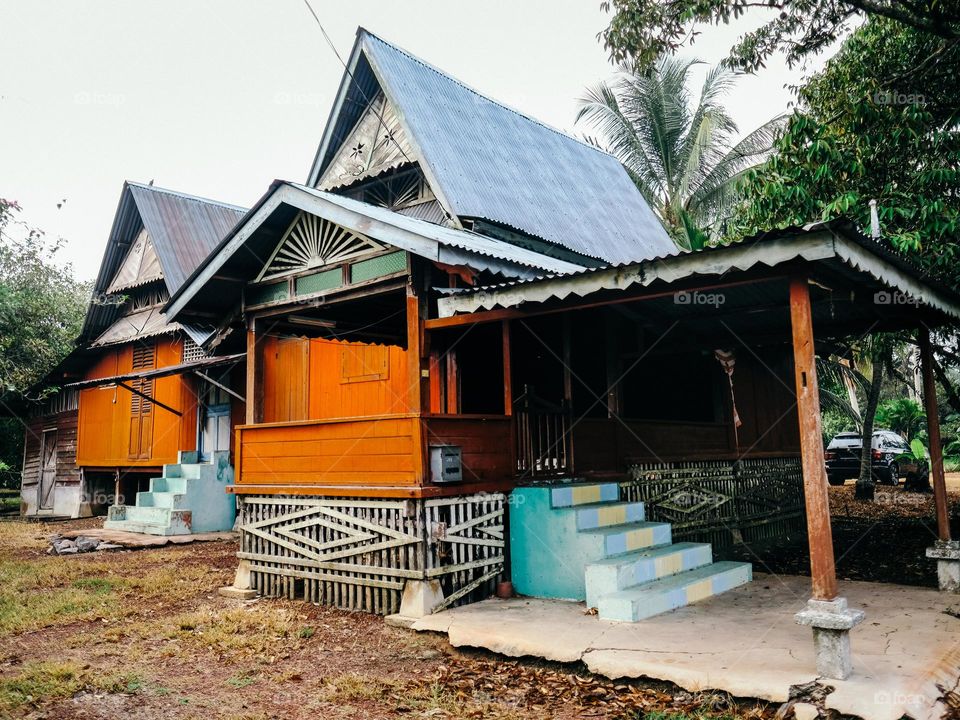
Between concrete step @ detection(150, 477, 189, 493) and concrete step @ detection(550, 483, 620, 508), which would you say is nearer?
concrete step @ detection(550, 483, 620, 508)

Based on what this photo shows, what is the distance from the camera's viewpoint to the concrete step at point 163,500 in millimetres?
14430

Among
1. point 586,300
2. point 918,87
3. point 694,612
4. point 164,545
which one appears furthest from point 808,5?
point 164,545

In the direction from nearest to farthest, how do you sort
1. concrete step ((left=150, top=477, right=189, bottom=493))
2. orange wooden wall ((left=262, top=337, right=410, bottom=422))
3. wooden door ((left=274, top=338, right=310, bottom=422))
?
1. orange wooden wall ((left=262, top=337, right=410, bottom=422))
2. wooden door ((left=274, top=338, right=310, bottom=422))
3. concrete step ((left=150, top=477, right=189, bottom=493))

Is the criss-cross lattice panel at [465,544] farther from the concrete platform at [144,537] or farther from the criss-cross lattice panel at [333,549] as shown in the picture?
the concrete platform at [144,537]

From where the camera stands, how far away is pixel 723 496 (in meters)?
10.9

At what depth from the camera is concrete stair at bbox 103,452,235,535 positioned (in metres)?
14.3

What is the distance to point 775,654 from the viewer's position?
17.6 feet

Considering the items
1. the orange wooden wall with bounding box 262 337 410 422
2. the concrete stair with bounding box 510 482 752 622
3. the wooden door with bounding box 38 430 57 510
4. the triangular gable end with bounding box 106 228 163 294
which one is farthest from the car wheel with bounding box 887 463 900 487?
the wooden door with bounding box 38 430 57 510

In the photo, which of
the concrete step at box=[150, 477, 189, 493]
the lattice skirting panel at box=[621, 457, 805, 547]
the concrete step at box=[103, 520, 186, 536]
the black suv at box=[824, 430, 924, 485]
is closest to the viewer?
the lattice skirting panel at box=[621, 457, 805, 547]

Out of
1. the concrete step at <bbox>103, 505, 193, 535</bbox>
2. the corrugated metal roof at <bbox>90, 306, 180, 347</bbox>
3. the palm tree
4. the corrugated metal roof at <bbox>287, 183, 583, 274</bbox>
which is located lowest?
the concrete step at <bbox>103, 505, 193, 535</bbox>

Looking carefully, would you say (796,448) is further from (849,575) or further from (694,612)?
(694,612)

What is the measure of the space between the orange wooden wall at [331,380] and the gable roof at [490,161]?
8.66 feet

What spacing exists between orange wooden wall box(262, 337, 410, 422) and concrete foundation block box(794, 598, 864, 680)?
22.4ft

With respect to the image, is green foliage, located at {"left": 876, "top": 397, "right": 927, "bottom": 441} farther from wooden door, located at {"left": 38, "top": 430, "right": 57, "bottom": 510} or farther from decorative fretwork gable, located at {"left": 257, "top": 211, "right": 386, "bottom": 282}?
wooden door, located at {"left": 38, "top": 430, "right": 57, "bottom": 510}
